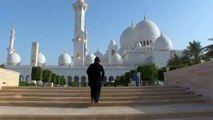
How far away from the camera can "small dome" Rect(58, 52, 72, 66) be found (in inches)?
2383

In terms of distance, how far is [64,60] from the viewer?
199 ft

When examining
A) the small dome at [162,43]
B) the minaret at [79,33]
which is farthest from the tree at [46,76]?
the small dome at [162,43]

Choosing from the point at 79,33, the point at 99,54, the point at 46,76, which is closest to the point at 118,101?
the point at 46,76

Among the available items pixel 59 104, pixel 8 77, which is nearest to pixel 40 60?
pixel 8 77

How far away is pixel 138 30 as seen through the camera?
5872cm

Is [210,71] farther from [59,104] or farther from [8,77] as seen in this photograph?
[8,77]

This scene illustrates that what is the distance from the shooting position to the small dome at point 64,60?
6053cm

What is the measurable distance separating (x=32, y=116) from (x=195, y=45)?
27.8 m

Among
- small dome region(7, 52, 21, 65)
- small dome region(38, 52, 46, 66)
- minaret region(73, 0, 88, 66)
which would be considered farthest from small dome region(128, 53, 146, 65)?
small dome region(7, 52, 21, 65)

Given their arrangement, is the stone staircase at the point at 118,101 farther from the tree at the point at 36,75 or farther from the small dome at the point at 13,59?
the small dome at the point at 13,59

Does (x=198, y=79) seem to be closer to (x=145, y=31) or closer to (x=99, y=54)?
(x=145, y=31)

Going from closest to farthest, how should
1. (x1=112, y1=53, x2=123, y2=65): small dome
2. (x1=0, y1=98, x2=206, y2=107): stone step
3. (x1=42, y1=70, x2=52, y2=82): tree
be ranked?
(x1=0, y1=98, x2=206, y2=107): stone step → (x1=42, y1=70, x2=52, y2=82): tree → (x1=112, y1=53, x2=123, y2=65): small dome

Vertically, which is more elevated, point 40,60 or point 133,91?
point 40,60

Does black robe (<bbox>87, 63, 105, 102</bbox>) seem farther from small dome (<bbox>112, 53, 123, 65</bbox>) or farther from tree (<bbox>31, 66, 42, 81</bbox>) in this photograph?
small dome (<bbox>112, 53, 123, 65</bbox>)
